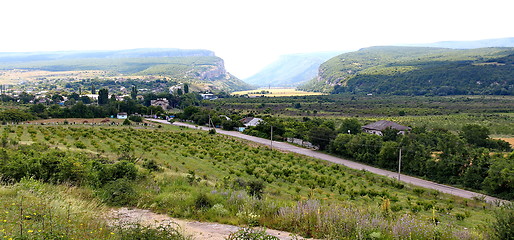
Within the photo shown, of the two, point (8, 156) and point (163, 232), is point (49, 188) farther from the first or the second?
point (163, 232)

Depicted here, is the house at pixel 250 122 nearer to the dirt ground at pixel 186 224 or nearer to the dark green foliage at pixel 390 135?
the dark green foliage at pixel 390 135

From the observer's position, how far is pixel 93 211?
8.28 meters

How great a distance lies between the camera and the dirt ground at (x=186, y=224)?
7.64 meters

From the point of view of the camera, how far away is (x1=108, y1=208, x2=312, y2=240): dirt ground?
764 cm

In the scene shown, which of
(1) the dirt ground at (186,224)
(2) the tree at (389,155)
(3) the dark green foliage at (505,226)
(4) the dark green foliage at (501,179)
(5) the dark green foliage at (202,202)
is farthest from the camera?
(2) the tree at (389,155)

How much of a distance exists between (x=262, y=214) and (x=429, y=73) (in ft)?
619

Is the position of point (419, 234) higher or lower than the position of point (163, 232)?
lower

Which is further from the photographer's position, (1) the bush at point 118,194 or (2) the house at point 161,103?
(2) the house at point 161,103

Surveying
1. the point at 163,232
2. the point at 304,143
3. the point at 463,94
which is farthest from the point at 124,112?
the point at 463,94

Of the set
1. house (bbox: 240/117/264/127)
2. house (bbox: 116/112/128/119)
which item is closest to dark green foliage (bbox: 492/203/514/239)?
house (bbox: 240/117/264/127)

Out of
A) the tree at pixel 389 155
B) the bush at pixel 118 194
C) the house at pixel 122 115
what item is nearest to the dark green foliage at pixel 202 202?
the bush at pixel 118 194

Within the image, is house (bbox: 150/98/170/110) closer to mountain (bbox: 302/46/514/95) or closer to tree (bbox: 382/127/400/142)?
tree (bbox: 382/127/400/142)

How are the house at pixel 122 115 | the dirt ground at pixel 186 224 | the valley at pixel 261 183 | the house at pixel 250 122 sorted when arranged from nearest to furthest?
the valley at pixel 261 183, the dirt ground at pixel 186 224, the house at pixel 250 122, the house at pixel 122 115

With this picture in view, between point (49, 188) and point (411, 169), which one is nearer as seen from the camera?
point (49, 188)
